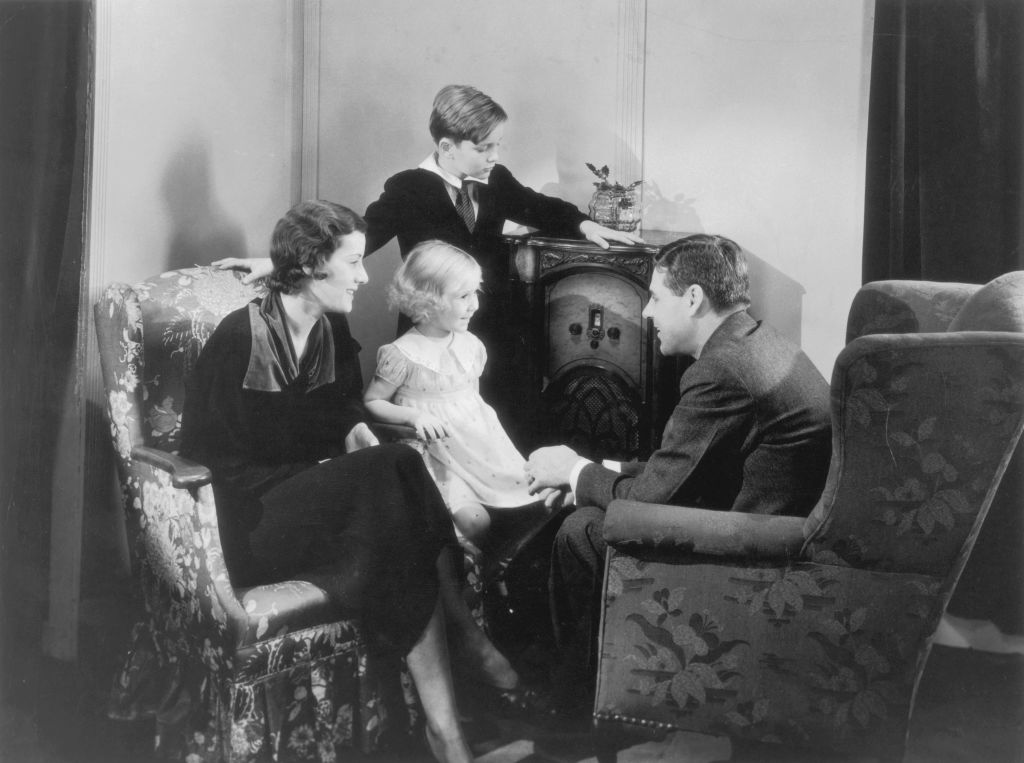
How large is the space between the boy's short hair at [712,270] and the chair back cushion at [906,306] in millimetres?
596

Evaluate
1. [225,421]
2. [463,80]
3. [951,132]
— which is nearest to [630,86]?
[463,80]

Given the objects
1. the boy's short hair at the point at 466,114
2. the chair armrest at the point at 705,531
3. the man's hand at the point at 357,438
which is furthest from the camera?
the boy's short hair at the point at 466,114

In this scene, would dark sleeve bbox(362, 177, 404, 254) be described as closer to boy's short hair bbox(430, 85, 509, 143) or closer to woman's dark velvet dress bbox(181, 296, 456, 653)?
boy's short hair bbox(430, 85, 509, 143)

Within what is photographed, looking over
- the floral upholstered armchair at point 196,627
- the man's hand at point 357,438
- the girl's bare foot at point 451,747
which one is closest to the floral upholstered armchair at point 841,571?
the girl's bare foot at point 451,747

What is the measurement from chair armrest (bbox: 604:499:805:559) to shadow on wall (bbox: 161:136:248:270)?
162 cm

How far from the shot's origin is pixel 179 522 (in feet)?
6.47

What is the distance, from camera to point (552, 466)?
2.12 m

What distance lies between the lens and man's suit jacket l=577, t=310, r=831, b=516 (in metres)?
1.84

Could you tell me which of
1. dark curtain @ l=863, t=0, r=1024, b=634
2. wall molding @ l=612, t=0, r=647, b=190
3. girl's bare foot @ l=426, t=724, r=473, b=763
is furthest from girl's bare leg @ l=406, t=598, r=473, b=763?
wall molding @ l=612, t=0, r=647, b=190

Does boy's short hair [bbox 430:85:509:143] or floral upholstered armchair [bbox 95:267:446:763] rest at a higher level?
boy's short hair [bbox 430:85:509:143]

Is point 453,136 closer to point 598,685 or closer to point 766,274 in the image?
point 766,274

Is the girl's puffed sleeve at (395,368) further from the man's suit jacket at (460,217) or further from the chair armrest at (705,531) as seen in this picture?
the chair armrest at (705,531)

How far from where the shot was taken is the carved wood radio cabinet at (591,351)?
3.17 m

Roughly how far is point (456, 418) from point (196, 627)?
95 centimetres
